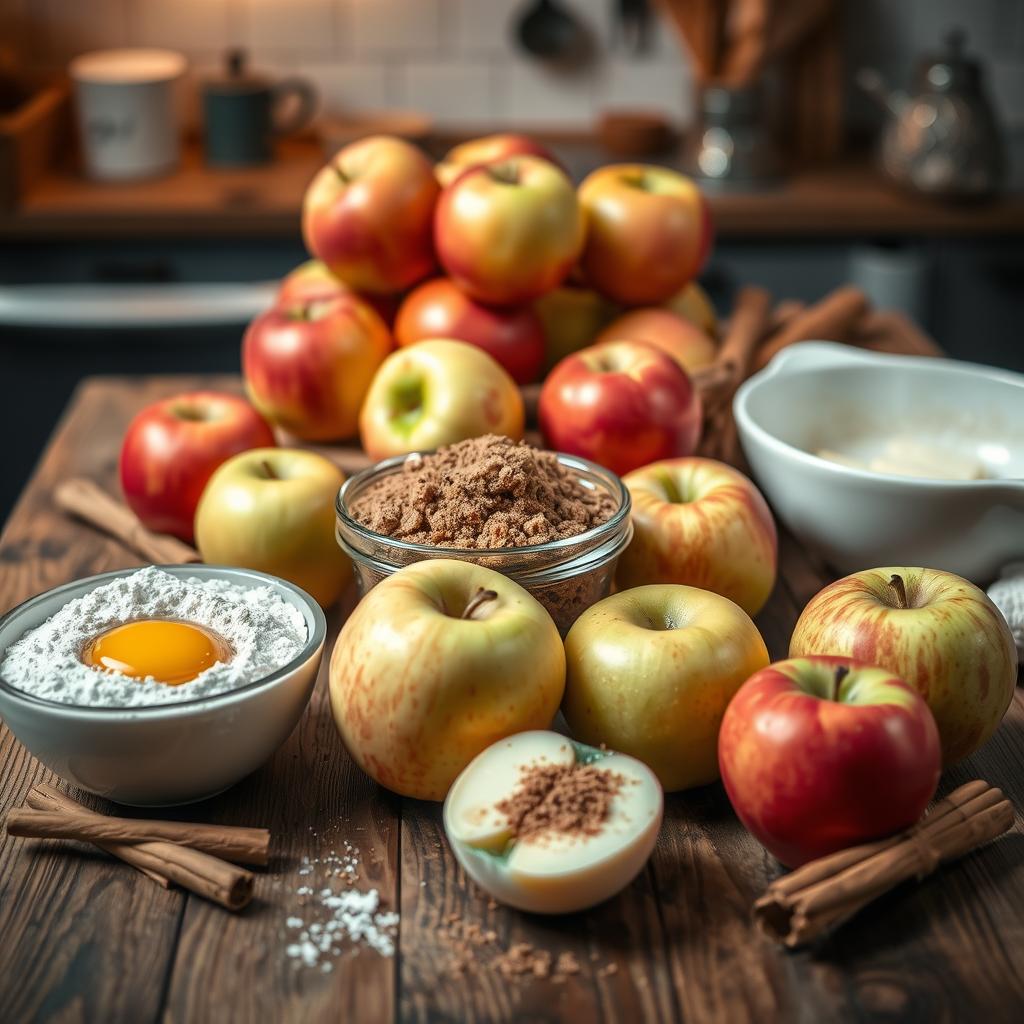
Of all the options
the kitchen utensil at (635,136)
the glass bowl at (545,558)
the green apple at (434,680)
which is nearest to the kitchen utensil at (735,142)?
the kitchen utensil at (635,136)

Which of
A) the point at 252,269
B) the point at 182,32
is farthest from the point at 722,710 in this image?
the point at 182,32

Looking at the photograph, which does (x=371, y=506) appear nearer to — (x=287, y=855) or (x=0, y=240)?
(x=287, y=855)

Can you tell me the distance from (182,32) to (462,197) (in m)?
1.74

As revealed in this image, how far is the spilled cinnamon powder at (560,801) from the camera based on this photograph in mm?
767

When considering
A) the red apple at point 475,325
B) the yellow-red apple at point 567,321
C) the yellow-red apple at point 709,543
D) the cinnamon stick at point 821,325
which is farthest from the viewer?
the cinnamon stick at point 821,325

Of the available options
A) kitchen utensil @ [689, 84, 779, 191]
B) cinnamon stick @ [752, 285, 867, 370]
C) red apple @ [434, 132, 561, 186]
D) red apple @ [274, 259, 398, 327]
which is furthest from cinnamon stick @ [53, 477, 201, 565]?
kitchen utensil @ [689, 84, 779, 191]

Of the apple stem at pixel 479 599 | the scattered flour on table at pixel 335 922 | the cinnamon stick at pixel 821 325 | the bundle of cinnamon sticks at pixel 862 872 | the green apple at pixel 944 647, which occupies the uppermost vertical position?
the apple stem at pixel 479 599

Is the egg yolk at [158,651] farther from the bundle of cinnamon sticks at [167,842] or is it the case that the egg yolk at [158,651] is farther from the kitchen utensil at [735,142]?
the kitchen utensil at [735,142]

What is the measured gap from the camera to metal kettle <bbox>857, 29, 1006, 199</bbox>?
2342mm

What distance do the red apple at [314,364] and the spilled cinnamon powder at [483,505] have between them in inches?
11.2

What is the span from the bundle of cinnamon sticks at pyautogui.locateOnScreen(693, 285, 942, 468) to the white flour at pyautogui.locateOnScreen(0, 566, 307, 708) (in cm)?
59

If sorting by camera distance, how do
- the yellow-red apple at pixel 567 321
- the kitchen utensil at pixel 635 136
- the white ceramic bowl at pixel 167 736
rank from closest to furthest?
the white ceramic bowl at pixel 167 736, the yellow-red apple at pixel 567 321, the kitchen utensil at pixel 635 136

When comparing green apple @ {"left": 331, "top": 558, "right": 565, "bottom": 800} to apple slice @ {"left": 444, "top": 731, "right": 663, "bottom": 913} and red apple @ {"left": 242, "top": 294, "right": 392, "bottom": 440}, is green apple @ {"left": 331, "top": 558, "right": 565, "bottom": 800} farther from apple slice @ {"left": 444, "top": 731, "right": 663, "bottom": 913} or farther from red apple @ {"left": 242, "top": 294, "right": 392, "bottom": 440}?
red apple @ {"left": 242, "top": 294, "right": 392, "bottom": 440}

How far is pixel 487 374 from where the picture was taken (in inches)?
48.9
